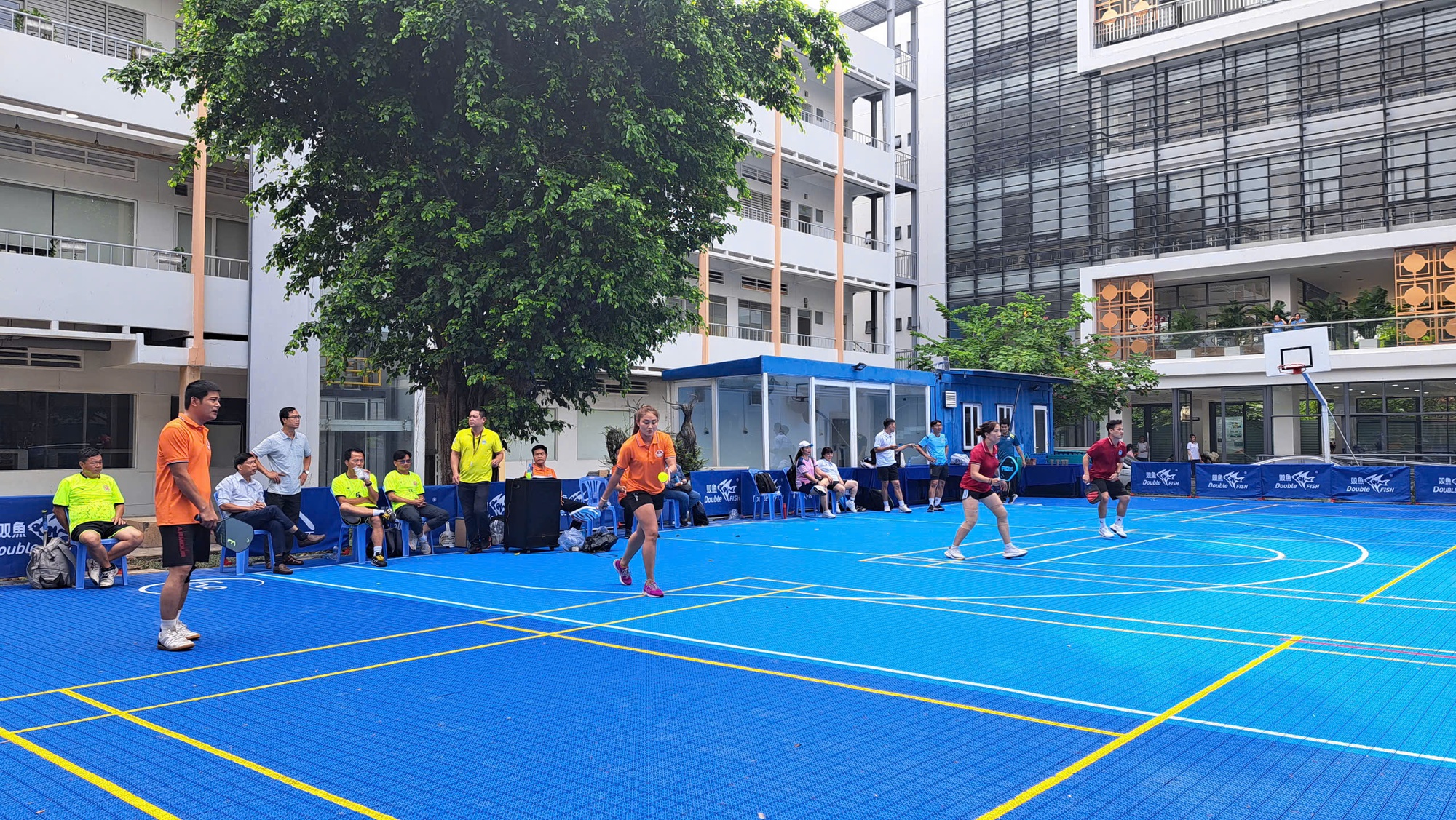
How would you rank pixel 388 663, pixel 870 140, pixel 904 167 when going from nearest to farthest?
pixel 388 663
pixel 870 140
pixel 904 167

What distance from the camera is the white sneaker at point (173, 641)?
7664 millimetres

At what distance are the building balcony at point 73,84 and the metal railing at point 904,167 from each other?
27.9m

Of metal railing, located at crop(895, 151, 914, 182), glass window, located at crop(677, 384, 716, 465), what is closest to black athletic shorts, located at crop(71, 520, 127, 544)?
glass window, located at crop(677, 384, 716, 465)

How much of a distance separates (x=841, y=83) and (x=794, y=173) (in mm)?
3409

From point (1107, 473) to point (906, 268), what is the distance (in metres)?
28.8

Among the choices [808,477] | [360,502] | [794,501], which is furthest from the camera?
[794,501]

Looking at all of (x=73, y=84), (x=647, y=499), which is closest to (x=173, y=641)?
(x=647, y=499)

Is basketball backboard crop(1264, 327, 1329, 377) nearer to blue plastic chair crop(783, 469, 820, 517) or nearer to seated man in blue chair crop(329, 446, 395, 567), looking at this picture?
blue plastic chair crop(783, 469, 820, 517)

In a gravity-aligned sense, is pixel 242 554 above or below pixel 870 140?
below

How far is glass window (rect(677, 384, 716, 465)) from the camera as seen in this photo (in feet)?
79.3

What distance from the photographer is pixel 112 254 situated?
2166 centimetres

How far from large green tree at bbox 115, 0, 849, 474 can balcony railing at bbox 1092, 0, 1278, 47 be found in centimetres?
2764

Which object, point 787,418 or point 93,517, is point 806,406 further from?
point 93,517

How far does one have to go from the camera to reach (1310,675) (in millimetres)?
6848
